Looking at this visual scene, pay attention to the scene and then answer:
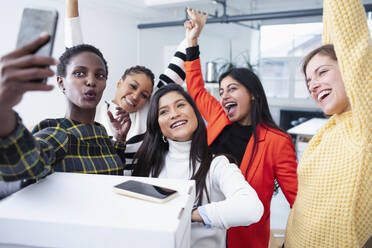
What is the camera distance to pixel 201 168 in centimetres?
91

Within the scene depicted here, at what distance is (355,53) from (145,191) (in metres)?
0.57

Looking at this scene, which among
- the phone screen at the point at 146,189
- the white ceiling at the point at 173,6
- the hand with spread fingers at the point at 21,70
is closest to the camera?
the hand with spread fingers at the point at 21,70

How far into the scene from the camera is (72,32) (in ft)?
3.37

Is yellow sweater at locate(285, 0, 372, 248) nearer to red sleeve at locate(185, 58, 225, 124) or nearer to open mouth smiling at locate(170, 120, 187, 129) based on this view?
open mouth smiling at locate(170, 120, 187, 129)

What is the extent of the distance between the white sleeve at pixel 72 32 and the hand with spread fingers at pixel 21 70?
687 mm

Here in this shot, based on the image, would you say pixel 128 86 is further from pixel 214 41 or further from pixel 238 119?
pixel 214 41

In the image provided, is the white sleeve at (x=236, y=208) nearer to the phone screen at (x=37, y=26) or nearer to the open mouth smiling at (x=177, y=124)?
the open mouth smiling at (x=177, y=124)

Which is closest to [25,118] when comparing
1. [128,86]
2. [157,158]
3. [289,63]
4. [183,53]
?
[128,86]

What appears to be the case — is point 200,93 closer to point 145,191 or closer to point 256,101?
point 256,101

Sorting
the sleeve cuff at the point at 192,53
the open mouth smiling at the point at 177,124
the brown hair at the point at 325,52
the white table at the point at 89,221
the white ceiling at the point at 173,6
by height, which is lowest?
the white table at the point at 89,221

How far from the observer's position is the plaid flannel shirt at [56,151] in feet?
1.54

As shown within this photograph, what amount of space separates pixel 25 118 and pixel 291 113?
4891 mm

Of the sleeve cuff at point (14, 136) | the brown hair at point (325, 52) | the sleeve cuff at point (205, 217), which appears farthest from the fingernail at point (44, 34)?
the brown hair at point (325, 52)

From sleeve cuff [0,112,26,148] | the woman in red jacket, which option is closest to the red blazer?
the woman in red jacket
